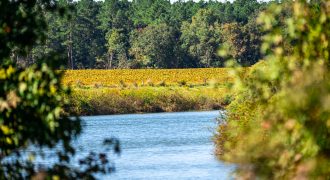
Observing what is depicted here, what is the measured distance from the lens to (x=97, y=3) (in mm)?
153625

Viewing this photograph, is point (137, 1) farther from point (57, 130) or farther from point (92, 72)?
point (57, 130)

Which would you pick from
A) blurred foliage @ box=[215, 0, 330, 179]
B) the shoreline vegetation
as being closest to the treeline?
the shoreline vegetation

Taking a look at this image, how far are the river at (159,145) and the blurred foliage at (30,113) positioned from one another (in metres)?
7.48

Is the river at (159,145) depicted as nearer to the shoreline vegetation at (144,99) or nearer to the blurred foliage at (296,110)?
the shoreline vegetation at (144,99)

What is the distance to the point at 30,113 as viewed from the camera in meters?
9.47

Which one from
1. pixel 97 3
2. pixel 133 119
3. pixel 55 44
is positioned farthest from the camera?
pixel 97 3

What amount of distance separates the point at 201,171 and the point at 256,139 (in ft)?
66.4

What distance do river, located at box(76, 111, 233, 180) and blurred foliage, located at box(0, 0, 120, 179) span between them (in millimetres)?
7481

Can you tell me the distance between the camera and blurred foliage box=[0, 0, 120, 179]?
9.28 metres

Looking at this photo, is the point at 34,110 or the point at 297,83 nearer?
the point at 297,83

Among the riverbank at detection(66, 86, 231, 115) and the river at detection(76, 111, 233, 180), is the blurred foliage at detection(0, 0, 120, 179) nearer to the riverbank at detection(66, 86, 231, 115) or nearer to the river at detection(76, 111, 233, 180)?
the river at detection(76, 111, 233, 180)

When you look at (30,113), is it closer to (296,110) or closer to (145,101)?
(296,110)

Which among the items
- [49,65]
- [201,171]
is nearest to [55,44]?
[201,171]

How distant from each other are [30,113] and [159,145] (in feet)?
100
